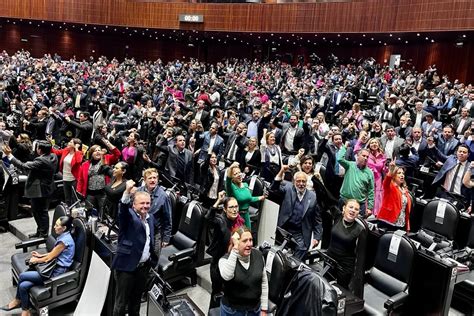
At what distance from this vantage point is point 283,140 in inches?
292

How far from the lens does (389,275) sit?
3.78m

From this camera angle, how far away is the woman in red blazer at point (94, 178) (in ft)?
18.2

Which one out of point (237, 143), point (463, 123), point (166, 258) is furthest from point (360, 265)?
point (463, 123)

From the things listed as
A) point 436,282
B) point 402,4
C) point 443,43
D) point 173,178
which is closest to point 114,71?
point 402,4

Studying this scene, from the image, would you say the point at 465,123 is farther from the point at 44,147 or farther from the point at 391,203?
the point at 44,147

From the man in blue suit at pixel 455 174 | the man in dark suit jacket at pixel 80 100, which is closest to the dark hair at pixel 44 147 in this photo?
the man in blue suit at pixel 455 174

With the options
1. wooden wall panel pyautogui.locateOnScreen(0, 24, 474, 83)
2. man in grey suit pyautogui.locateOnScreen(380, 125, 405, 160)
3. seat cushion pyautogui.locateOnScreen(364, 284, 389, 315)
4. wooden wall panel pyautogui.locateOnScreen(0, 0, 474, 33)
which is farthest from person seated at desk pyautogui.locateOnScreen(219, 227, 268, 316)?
wooden wall panel pyautogui.locateOnScreen(0, 24, 474, 83)

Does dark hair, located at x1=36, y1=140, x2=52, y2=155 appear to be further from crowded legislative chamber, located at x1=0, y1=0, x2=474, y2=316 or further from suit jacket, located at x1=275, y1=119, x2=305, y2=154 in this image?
suit jacket, located at x1=275, y1=119, x2=305, y2=154

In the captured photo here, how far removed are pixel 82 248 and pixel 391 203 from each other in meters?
3.22

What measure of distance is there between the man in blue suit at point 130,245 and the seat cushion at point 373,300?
1.93 metres

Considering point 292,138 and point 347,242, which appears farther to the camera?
point 292,138

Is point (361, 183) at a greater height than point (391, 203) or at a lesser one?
greater

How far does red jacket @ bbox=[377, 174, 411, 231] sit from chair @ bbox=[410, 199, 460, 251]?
0.18m

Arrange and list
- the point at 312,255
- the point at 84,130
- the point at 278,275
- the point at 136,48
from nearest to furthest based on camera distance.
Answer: the point at 278,275
the point at 312,255
the point at 84,130
the point at 136,48
